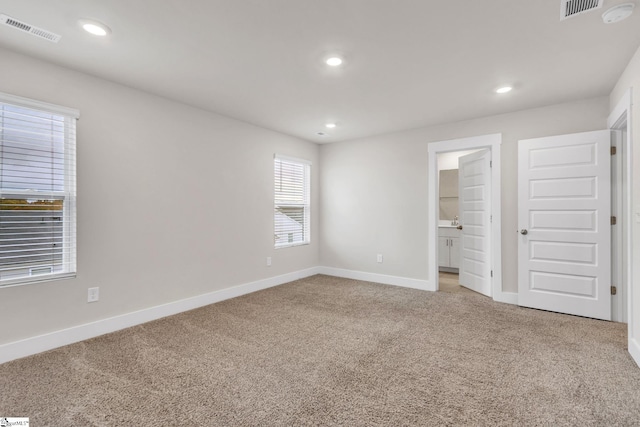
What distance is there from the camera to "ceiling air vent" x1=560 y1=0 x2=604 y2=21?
1.83m

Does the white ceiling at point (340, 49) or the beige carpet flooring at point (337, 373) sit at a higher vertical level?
the white ceiling at point (340, 49)

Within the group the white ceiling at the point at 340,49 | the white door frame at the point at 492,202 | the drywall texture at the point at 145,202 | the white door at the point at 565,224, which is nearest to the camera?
the white ceiling at the point at 340,49

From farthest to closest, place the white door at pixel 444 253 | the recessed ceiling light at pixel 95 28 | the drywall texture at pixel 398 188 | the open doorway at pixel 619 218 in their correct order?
the white door at pixel 444 253, the drywall texture at pixel 398 188, the open doorway at pixel 619 218, the recessed ceiling light at pixel 95 28

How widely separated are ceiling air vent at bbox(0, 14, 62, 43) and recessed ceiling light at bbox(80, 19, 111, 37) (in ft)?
0.98

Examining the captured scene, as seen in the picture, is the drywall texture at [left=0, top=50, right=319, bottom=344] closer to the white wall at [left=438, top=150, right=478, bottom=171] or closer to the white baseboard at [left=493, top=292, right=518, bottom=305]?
the white baseboard at [left=493, top=292, right=518, bottom=305]

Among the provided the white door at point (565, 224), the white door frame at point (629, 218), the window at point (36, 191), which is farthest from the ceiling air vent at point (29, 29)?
the white door at point (565, 224)

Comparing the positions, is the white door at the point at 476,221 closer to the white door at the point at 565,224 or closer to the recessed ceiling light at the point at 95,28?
the white door at the point at 565,224

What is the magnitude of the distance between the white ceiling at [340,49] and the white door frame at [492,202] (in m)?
0.61

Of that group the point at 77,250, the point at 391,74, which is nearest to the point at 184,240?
the point at 77,250

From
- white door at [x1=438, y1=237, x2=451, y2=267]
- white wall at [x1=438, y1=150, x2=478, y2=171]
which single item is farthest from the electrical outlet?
white wall at [x1=438, y1=150, x2=478, y2=171]

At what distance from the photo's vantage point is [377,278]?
5047 millimetres

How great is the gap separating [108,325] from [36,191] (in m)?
1.39

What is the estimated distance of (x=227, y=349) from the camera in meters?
2.57

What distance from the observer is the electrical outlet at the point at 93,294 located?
2812mm
